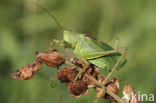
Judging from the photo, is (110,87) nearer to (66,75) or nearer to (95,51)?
(66,75)

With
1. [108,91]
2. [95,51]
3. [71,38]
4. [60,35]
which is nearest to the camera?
[108,91]

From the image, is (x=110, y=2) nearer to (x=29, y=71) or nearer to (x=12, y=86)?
(x=12, y=86)

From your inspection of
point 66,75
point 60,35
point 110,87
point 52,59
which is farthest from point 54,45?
point 60,35

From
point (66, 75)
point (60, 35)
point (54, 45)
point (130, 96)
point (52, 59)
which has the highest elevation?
point (60, 35)

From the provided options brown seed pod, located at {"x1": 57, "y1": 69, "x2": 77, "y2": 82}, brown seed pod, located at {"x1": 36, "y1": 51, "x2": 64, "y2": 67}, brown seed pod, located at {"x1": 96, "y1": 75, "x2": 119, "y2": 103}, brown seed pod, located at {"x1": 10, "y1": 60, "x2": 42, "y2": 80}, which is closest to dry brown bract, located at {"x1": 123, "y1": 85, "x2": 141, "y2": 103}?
brown seed pod, located at {"x1": 96, "y1": 75, "x2": 119, "y2": 103}

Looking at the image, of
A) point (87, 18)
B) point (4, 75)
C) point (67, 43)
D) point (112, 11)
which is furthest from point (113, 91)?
point (87, 18)
